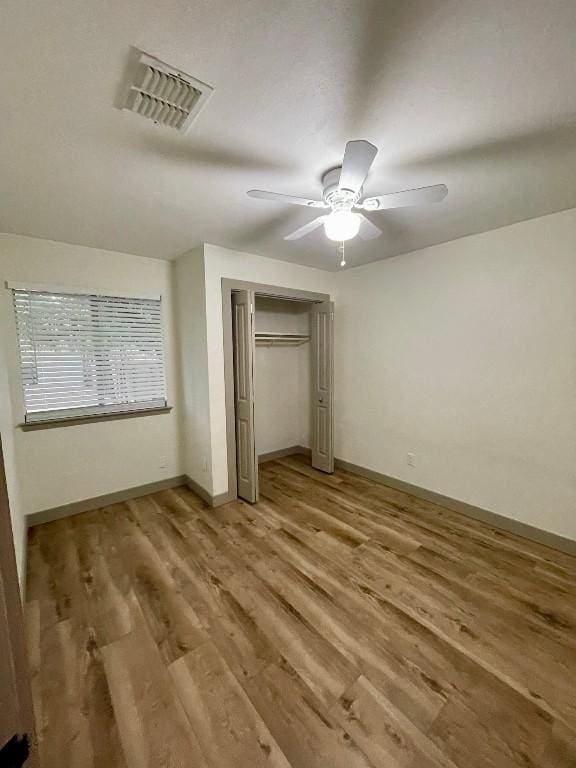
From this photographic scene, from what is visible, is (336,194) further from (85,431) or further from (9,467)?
(85,431)

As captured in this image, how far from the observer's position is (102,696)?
4.38ft

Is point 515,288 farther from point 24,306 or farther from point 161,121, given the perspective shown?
point 24,306

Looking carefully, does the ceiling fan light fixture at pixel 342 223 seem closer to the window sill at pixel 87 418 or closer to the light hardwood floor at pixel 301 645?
the light hardwood floor at pixel 301 645

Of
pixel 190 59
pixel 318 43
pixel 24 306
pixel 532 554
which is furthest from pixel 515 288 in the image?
pixel 24 306

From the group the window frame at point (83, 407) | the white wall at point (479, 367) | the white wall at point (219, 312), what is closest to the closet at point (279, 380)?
the white wall at point (219, 312)

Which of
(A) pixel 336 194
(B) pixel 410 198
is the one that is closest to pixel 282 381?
(A) pixel 336 194

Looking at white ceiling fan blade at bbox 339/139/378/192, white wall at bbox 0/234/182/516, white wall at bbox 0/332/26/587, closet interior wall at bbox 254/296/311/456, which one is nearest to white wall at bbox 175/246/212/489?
white wall at bbox 0/234/182/516

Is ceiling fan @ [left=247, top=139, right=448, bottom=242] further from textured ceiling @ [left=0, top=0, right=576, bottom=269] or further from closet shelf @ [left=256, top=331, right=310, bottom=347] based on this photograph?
closet shelf @ [left=256, top=331, right=310, bottom=347]

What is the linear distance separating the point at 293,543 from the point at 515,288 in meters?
2.74

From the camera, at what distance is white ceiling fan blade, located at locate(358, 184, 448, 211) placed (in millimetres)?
1402

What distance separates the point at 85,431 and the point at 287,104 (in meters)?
3.01

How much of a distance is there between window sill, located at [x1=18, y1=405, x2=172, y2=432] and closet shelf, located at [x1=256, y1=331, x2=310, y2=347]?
4.51ft

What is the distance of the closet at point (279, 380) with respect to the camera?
2992 millimetres

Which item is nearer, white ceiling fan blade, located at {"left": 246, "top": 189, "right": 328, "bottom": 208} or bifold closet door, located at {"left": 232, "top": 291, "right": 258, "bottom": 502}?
white ceiling fan blade, located at {"left": 246, "top": 189, "right": 328, "bottom": 208}
